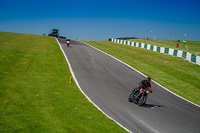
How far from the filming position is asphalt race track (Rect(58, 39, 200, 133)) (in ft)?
33.2

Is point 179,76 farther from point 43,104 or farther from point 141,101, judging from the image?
point 43,104

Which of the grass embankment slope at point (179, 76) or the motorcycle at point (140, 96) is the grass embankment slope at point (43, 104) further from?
the grass embankment slope at point (179, 76)

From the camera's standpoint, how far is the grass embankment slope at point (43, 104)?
836 cm

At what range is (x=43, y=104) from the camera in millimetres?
11094

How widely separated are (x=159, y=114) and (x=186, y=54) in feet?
79.5

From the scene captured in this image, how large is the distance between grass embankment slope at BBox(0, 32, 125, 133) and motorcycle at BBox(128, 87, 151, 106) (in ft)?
9.72

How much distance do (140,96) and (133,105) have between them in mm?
758

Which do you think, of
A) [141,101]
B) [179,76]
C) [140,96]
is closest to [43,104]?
[141,101]

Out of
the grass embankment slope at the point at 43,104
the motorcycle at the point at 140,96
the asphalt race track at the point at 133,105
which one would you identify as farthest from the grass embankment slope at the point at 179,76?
the grass embankment slope at the point at 43,104

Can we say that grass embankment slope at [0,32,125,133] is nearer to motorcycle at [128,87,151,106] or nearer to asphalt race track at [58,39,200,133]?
asphalt race track at [58,39,200,133]

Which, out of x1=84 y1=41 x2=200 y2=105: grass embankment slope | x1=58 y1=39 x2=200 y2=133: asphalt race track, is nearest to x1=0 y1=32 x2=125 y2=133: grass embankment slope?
x1=58 y1=39 x2=200 y2=133: asphalt race track

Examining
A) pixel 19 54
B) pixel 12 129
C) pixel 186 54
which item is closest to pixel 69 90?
pixel 12 129

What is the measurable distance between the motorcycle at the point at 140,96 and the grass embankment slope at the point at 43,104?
2964 mm

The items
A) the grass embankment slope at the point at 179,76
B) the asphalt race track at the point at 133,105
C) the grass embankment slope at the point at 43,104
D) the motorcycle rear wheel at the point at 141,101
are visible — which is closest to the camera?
the grass embankment slope at the point at 43,104
